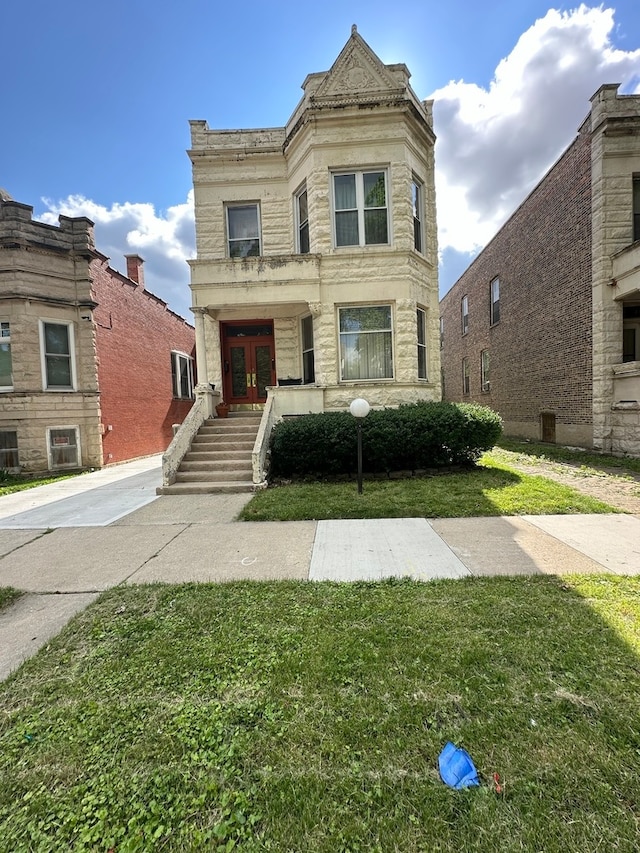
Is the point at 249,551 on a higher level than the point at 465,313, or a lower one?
lower

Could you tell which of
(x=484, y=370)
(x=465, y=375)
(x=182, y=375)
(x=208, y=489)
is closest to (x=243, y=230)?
(x=208, y=489)

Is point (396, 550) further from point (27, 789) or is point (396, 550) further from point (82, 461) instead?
A: point (82, 461)

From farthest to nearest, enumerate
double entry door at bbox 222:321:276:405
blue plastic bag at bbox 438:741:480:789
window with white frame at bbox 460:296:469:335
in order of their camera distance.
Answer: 1. window with white frame at bbox 460:296:469:335
2. double entry door at bbox 222:321:276:405
3. blue plastic bag at bbox 438:741:480:789

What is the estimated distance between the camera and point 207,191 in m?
11.0

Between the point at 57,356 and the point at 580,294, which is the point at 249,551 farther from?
the point at 580,294

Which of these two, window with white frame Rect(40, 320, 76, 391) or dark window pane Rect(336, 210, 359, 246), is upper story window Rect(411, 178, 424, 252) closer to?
dark window pane Rect(336, 210, 359, 246)

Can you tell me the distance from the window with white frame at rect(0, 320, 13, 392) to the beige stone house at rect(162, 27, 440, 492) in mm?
5795

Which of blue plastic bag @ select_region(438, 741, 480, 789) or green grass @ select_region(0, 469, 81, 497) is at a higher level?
blue plastic bag @ select_region(438, 741, 480, 789)

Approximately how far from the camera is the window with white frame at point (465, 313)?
73.1 ft

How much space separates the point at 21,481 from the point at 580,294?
56.1 feet

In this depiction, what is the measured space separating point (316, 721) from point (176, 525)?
4.22 metres

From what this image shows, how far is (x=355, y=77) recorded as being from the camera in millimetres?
9656

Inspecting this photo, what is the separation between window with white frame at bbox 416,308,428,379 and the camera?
10.5 m

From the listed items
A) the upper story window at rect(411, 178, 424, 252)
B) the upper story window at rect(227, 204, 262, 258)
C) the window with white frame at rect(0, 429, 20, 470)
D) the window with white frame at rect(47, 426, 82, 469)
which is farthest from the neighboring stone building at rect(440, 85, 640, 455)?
the window with white frame at rect(0, 429, 20, 470)
